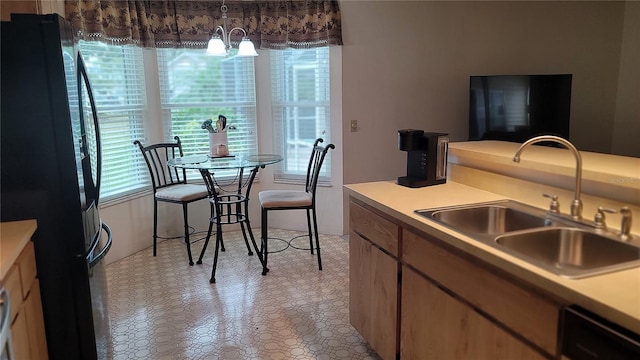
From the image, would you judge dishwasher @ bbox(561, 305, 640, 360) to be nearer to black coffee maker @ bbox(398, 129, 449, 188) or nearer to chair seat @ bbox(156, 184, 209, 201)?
black coffee maker @ bbox(398, 129, 449, 188)

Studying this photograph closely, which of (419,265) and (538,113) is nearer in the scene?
(419,265)

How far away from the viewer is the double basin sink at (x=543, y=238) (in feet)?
4.58

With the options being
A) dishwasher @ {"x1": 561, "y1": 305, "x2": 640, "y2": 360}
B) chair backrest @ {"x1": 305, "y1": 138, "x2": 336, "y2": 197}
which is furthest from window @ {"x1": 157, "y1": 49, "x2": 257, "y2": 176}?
dishwasher @ {"x1": 561, "y1": 305, "x2": 640, "y2": 360}

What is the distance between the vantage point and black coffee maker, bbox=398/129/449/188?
238cm

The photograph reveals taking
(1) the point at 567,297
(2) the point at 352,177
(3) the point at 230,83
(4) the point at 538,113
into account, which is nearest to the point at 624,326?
(1) the point at 567,297

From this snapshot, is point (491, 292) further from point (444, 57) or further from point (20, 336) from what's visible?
point (444, 57)

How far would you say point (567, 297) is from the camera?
119 centimetres

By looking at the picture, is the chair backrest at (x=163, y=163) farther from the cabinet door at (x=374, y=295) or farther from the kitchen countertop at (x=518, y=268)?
the kitchen countertop at (x=518, y=268)

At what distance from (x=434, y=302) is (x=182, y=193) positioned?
8.42 ft

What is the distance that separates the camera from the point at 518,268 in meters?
1.33

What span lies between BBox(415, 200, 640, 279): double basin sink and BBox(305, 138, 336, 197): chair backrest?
5.42 ft

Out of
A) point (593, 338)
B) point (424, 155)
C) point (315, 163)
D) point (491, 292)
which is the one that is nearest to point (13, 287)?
point (491, 292)

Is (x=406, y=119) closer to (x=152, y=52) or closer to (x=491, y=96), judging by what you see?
(x=491, y=96)

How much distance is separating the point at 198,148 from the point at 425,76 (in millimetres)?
2259
